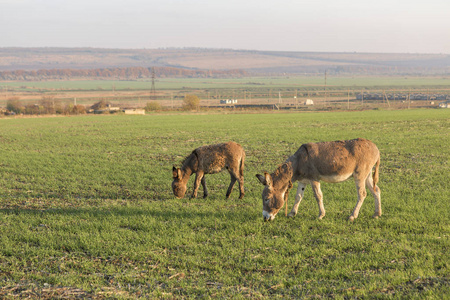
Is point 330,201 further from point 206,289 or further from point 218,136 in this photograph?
point 218,136

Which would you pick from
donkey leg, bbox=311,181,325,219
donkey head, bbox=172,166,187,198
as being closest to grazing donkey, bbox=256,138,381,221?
donkey leg, bbox=311,181,325,219

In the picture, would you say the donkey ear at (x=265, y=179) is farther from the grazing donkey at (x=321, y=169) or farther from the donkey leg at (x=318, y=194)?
the donkey leg at (x=318, y=194)

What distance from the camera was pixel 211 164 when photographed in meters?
14.2

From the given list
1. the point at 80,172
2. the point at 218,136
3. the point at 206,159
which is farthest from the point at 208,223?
the point at 218,136

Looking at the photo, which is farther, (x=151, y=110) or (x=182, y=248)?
(x=151, y=110)

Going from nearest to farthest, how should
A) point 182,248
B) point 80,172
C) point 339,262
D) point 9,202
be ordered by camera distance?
point 339,262
point 182,248
point 9,202
point 80,172

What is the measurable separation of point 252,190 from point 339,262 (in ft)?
22.9

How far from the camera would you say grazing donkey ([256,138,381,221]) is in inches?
444

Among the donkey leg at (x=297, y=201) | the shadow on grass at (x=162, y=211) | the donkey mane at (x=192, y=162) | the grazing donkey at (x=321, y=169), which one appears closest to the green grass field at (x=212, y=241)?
the shadow on grass at (x=162, y=211)

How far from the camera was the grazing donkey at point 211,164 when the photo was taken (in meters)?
14.2

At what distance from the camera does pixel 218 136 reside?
3462 cm

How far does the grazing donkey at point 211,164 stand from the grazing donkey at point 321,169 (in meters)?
2.83

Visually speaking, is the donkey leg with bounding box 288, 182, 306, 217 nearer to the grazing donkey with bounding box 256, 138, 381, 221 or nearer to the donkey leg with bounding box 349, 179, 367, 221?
the grazing donkey with bounding box 256, 138, 381, 221

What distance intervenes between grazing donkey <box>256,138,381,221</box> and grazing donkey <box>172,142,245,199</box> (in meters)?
2.83
